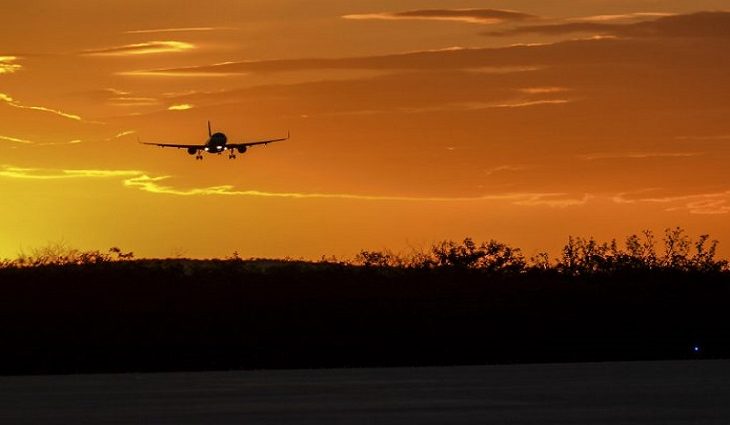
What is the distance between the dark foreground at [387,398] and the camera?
51750mm

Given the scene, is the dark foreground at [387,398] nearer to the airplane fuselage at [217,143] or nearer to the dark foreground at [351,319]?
the dark foreground at [351,319]

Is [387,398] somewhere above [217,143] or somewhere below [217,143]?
below

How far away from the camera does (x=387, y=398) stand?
60.8 meters

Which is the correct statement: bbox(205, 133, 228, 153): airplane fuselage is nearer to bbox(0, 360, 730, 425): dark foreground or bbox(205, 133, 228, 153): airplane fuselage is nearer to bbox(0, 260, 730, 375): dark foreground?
bbox(0, 260, 730, 375): dark foreground

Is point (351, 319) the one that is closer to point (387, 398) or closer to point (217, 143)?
point (217, 143)

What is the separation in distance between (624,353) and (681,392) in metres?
51.3

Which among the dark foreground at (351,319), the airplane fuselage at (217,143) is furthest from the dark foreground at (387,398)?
the airplane fuselage at (217,143)

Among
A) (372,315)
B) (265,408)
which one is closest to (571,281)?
(372,315)

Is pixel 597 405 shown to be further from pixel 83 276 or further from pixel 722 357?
pixel 83 276

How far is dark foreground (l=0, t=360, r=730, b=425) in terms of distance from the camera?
51750 mm

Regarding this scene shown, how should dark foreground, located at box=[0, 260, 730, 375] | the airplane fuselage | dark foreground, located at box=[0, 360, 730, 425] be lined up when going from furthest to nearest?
the airplane fuselage, dark foreground, located at box=[0, 260, 730, 375], dark foreground, located at box=[0, 360, 730, 425]

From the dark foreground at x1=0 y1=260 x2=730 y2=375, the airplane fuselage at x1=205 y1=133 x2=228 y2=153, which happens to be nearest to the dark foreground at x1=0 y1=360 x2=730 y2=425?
the dark foreground at x1=0 y1=260 x2=730 y2=375

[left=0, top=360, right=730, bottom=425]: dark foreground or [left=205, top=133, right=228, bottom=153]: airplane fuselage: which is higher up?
[left=205, top=133, right=228, bottom=153]: airplane fuselage

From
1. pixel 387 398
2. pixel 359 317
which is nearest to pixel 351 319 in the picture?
pixel 359 317
